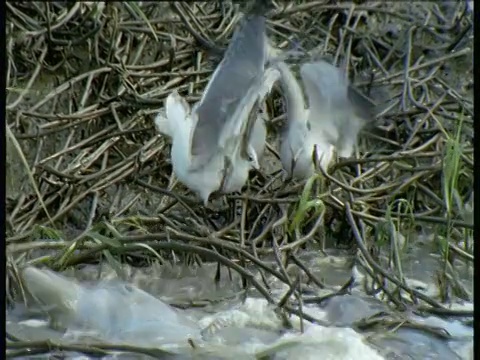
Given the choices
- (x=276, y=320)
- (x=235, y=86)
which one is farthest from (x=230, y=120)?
(x=276, y=320)

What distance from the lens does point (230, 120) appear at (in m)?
0.89

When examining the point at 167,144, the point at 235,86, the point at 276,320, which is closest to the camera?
the point at 235,86

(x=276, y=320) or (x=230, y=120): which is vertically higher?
(x=230, y=120)

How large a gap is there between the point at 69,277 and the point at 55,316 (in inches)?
4.6

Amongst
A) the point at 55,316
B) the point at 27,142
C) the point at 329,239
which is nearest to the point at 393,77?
the point at 329,239

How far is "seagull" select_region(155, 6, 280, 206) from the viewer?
0.88 meters

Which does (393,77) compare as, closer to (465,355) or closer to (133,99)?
(133,99)

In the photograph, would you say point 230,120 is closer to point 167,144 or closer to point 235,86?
point 235,86

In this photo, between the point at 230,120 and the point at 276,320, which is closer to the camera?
the point at 230,120

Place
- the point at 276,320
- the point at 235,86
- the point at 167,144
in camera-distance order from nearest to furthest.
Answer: the point at 235,86
the point at 276,320
the point at 167,144

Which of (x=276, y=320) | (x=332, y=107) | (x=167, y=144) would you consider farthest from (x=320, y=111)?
(x=167, y=144)

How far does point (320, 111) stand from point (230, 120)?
0.11 m

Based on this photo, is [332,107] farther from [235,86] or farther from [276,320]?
[276,320]

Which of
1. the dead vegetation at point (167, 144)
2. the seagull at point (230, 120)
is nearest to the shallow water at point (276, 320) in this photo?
the dead vegetation at point (167, 144)
